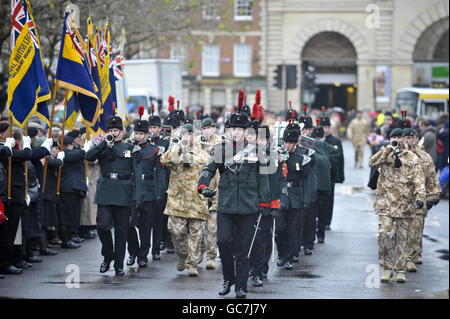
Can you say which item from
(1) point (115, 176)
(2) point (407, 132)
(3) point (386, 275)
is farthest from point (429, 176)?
(1) point (115, 176)

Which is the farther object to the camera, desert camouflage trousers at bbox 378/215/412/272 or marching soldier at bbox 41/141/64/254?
marching soldier at bbox 41/141/64/254

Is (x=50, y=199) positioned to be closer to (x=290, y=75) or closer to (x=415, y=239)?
(x=415, y=239)

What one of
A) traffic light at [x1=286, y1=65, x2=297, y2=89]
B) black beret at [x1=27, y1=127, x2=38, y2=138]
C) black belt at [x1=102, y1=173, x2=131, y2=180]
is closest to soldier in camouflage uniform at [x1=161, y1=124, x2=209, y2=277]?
black belt at [x1=102, y1=173, x2=131, y2=180]

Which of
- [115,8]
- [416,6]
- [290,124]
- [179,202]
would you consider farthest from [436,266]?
[416,6]

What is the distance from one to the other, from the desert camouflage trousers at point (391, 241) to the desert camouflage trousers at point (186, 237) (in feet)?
7.42

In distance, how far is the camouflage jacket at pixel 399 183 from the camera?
1173 cm

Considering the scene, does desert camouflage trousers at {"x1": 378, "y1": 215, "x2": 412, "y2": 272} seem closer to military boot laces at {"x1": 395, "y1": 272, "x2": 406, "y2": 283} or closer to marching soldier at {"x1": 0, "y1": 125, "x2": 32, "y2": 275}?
military boot laces at {"x1": 395, "y1": 272, "x2": 406, "y2": 283}

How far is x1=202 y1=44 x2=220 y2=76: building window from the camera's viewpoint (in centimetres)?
5731

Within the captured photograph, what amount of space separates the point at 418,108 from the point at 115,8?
2402 cm

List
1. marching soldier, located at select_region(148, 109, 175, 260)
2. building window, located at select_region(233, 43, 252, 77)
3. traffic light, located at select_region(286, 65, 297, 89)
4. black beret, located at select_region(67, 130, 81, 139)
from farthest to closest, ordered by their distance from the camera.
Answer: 1. building window, located at select_region(233, 43, 252, 77)
2. traffic light, located at select_region(286, 65, 297, 89)
3. black beret, located at select_region(67, 130, 81, 139)
4. marching soldier, located at select_region(148, 109, 175, 260)

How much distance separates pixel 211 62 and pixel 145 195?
45.3 m

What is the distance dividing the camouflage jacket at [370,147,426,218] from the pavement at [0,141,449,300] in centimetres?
89
